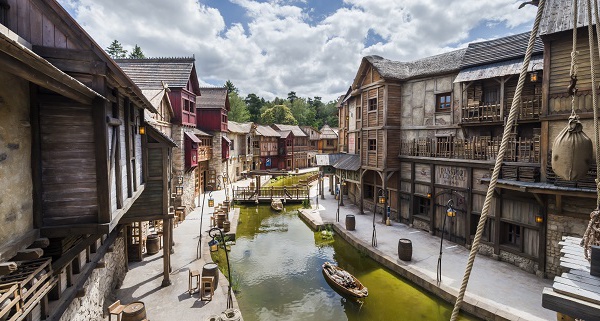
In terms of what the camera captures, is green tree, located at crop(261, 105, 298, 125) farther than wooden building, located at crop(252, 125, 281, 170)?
Yes

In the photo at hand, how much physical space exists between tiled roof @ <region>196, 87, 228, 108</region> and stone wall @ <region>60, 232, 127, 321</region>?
22.1 m

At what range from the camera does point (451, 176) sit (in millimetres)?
17422

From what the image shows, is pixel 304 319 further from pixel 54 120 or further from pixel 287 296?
pixel 54 120

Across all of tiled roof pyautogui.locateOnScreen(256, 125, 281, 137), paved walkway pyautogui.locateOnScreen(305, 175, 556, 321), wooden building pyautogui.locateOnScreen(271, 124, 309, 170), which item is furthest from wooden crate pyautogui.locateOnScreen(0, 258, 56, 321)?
wooden building pyautogui.locateOnScreen(271, 124, 309, 170)

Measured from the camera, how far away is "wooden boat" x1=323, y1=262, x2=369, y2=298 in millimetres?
12250

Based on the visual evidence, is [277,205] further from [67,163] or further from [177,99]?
[67,163]

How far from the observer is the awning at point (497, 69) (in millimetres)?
14000

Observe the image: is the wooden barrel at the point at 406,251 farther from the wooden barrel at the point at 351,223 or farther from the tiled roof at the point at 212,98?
the tiled roof at the point at 212,98

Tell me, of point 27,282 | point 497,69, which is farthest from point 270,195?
point 27,282

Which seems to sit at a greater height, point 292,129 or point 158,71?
point 158,71

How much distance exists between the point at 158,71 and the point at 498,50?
2371 centimetres

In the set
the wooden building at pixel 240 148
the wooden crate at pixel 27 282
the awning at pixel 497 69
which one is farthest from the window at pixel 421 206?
the wooden building at pixel 240 148

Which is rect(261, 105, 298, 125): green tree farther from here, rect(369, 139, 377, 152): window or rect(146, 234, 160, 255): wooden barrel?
rect(146, 234, 160, 255): wooden barrel

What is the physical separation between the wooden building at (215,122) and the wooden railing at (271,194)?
152 inches
